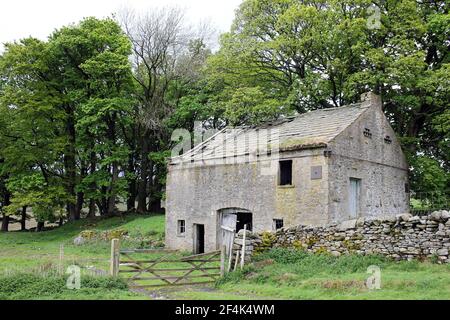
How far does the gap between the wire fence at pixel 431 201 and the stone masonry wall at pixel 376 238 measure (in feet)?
37.5

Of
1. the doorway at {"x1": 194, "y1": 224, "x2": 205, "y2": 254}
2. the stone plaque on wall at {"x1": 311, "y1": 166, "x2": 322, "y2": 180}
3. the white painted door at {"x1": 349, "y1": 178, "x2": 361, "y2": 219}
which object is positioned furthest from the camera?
the doorway at {"x1": 194, "y1": 224, "x2": 205, "y2": 254}

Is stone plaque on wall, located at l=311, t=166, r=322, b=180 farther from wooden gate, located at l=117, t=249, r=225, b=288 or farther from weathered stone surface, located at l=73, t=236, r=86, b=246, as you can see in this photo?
weathered stone surface, located at l=73, t=236, r=86, b=246

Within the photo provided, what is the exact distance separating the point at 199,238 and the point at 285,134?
771 cm

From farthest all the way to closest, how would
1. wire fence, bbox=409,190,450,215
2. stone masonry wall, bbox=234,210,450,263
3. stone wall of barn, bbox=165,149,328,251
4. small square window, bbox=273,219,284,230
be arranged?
wire fence, bbox=409,190,450,215 < small square window, bbox=273,219,284,230 < stone wall of barn, bbox=165,149,328,251 < stone masonry wall, bbox=234,210,450,263

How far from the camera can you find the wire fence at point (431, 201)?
84.9 ft

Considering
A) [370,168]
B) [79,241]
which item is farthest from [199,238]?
[370,168]

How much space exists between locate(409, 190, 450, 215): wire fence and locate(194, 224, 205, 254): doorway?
477 inches

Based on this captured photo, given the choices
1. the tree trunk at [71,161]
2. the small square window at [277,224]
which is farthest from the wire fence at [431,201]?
the tree trunk at [71,161]

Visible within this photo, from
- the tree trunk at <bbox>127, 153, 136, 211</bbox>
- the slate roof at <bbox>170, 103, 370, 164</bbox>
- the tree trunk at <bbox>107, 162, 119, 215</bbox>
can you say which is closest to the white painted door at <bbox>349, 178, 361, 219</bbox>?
the slate roof at <bbox>170, 103, 370, 164</bbox>

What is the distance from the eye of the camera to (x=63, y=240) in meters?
33.8

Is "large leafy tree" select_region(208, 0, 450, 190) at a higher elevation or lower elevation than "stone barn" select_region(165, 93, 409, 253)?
higher

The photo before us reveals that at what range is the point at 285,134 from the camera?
23.7m

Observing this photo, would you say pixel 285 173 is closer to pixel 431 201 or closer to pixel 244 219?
pixel 244 219

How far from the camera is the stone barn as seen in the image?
20.6 m
